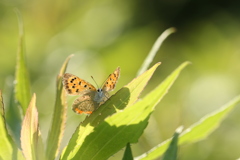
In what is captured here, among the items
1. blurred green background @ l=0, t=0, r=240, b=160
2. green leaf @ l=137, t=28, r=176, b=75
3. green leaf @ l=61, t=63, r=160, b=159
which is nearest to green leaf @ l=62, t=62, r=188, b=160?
green leaf @ l=61, t=63, r=160, b=159

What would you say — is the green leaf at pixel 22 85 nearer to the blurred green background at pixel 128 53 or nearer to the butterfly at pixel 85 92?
the butterfly at pixel 85 92

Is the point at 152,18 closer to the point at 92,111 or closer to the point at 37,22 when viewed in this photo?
the point at 37,22

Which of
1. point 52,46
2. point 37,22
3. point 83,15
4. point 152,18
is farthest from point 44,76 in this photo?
point 152,18

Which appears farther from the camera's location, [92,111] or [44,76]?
[44,76]

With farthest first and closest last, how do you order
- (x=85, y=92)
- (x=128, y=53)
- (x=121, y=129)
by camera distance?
1. (x=128, y=53)
2. (x=85, y=92)
3. (x=121, y=129)

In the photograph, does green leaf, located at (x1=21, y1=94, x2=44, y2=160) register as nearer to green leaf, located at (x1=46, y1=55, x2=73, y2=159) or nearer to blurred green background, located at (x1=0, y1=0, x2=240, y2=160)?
green leaf, located at (x1=46, y1=55, x2=73, y2=159)

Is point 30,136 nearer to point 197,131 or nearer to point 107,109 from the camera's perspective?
point 107,109

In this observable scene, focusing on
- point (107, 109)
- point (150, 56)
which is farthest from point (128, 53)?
point (107, 109)
